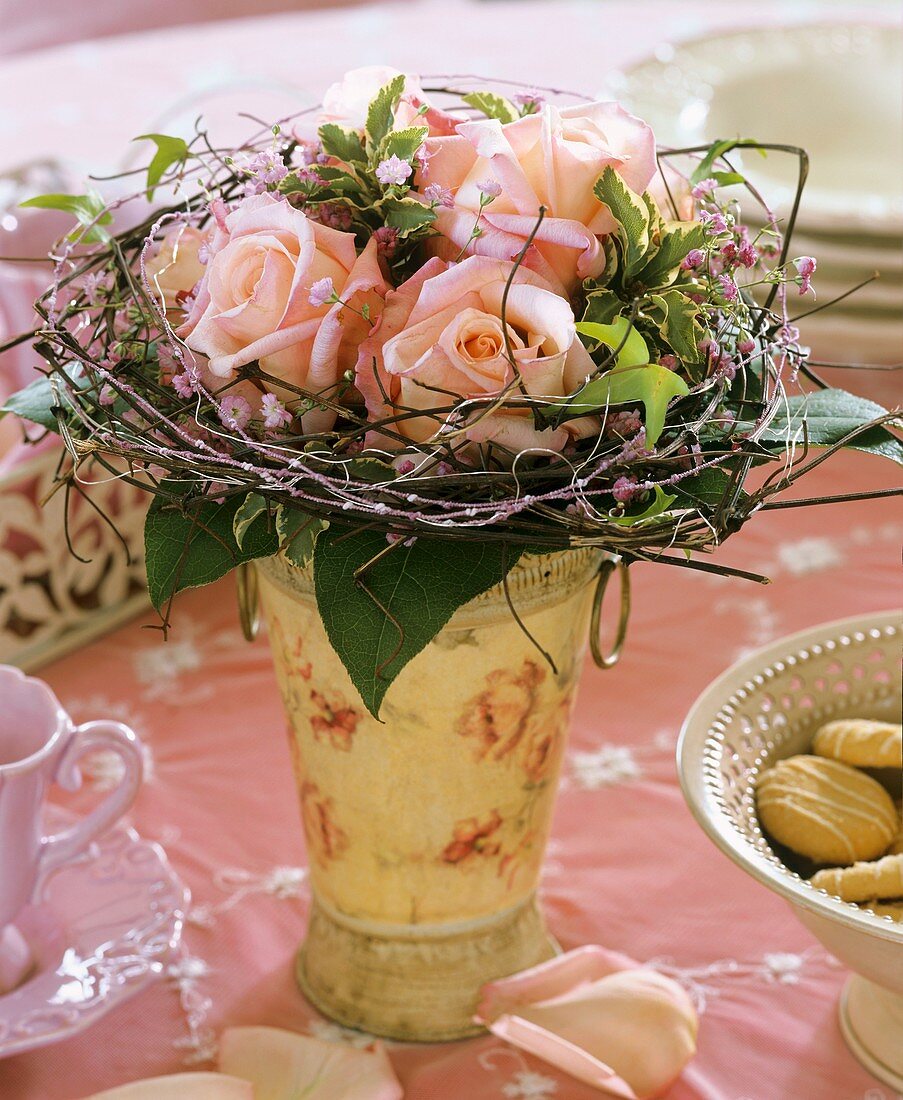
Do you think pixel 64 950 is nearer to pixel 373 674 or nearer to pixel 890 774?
pixel 373 674

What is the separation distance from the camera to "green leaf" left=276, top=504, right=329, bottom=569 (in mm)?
423

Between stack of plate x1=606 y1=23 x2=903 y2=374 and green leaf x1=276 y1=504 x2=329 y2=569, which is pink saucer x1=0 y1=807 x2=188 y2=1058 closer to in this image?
green leaf x1=276 y1=504 x2=329 y2=569

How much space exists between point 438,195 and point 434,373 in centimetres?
6

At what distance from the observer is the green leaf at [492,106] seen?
1.51 feet

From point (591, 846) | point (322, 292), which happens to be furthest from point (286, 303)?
point (591, 846)

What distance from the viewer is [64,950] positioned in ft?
1.85

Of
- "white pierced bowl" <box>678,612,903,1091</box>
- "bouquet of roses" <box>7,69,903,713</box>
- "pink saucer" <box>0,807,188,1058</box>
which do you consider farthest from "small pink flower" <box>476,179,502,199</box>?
"pink saucer" <box>0,807,188,1058</box>

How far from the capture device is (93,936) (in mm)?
570

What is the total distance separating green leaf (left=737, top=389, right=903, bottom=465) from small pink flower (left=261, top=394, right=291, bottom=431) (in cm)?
16

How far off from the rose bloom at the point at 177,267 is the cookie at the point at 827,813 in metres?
0.32

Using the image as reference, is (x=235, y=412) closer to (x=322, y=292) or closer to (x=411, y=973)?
(x=322, y=292)

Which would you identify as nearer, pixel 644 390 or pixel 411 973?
pixel 644 390

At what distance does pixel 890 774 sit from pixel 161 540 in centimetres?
33

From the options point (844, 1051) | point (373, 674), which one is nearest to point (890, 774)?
point (844, 1051)
